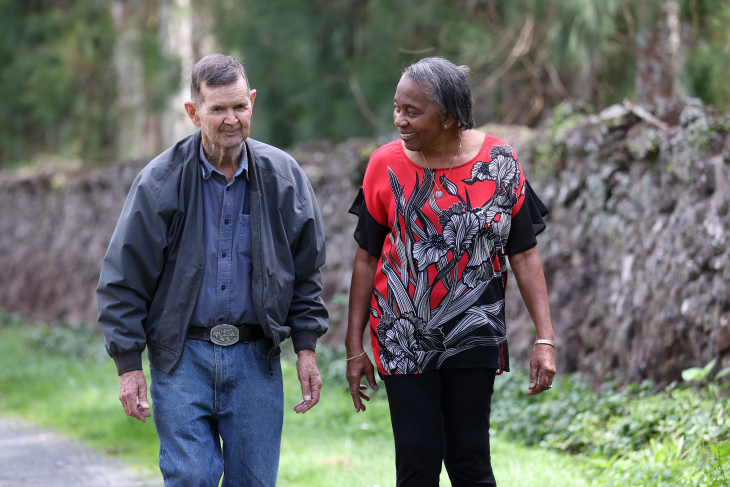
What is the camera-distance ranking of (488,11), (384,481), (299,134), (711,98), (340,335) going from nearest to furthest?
(384,481)
(711,98)
(340,335)
(488,11)
(299,134)

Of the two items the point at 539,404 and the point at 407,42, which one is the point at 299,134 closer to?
the point at 407,42

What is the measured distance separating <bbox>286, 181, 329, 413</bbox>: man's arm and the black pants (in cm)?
37

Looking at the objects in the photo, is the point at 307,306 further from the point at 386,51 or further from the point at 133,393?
the point at 386,51

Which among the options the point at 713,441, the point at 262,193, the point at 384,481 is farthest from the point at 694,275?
the point at 262,193

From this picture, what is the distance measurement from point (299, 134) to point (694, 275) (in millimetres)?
8642

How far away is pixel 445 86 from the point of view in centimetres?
304

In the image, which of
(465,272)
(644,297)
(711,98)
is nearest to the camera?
(465,272)

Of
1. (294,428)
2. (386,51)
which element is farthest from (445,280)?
(386,51)

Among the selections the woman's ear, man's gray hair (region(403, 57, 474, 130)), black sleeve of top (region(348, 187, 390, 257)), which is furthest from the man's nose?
the woman's ear

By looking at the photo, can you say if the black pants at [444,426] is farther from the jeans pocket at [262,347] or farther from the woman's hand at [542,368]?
the jeans pocket at [262,347]

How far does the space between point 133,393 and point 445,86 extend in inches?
64.0

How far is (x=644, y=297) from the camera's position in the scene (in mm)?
5453

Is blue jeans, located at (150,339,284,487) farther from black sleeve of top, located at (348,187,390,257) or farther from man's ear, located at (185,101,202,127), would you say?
man's ear, located at (185,101,202,127)

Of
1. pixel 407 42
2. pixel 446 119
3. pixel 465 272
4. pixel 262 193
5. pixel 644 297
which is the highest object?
pixel 407 42
